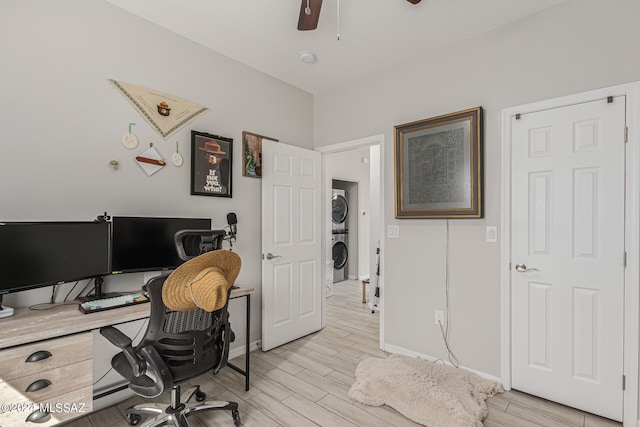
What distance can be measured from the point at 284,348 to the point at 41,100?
273 centimetres

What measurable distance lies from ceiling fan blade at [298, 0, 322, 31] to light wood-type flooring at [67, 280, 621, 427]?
2.50 meters

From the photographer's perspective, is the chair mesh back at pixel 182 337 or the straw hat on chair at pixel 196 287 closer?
the straw hat on chair at pixel 196 287

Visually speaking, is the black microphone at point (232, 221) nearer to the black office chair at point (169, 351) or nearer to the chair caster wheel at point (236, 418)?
the black office chair at point (169, 351)

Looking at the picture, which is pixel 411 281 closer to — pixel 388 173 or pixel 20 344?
pixel 388 173

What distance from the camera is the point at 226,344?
6.00ft

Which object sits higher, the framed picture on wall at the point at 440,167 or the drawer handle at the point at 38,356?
the framed picture on wall at the point at 440,167

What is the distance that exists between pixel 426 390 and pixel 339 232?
4188 millimetres

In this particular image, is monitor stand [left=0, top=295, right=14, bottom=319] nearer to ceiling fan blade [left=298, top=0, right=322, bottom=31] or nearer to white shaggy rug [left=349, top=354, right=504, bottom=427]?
white shaggy rug [left=349, top=354, right=504, bottom=427]

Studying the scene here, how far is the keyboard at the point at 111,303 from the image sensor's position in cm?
170

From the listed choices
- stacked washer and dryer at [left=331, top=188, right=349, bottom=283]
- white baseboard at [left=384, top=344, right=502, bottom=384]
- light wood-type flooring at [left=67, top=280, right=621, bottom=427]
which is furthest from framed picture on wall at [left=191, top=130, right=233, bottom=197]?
stacked washer and dryer at [left=331, top=188, right=349, bottom=283]

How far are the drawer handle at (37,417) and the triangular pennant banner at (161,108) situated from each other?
1.84 m

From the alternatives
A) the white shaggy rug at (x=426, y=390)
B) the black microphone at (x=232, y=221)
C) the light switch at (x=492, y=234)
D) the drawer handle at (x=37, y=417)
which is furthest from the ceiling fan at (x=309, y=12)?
the white shaggy rug at (x=426, y=390)

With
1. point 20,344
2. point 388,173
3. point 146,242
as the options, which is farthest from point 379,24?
point 20,344

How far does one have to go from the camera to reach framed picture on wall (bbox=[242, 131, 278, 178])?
9.86ft
